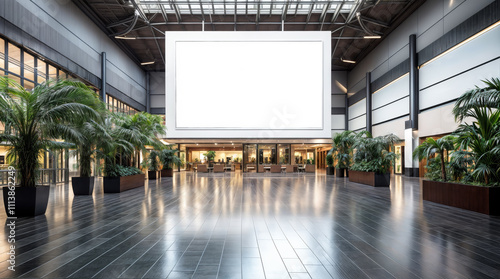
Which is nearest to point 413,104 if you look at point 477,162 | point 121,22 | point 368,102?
point 368,102

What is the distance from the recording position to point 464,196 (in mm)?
5828

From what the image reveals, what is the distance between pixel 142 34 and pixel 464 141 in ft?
64.8

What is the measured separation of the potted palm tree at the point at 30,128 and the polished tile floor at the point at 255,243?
410 mm

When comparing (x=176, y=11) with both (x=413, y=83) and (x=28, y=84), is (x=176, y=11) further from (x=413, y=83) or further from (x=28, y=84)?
(x=413, y=83)

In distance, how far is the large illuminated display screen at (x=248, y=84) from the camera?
17.2 m

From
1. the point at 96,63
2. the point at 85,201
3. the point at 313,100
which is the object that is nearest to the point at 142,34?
the point at 96,63

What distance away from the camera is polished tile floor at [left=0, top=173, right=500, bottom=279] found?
2.74m

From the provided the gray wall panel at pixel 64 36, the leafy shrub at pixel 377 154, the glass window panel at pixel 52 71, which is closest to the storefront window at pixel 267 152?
the gray wall panel at pixel 64 36

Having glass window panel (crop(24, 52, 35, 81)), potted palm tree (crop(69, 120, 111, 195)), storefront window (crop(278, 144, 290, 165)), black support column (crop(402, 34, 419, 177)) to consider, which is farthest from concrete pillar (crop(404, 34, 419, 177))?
glass window panel (crop(24, 52, 35, 81))

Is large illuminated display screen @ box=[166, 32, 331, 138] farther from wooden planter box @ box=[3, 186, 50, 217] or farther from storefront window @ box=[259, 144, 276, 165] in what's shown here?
wooden planter box @ box=[3, 186, 50, 217]

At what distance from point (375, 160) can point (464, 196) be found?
517 cm

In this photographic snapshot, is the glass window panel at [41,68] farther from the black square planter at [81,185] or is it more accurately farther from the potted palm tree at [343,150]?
the potted palm tree at [343,150]

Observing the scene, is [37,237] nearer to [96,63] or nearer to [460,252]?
[460,252]

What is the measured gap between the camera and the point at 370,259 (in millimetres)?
3029
